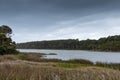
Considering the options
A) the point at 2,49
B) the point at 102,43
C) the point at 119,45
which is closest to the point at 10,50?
the point at 2,49

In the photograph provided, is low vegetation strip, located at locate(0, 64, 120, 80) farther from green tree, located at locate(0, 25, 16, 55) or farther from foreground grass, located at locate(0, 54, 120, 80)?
green tree, located at locate(0, 25, 16, 55)

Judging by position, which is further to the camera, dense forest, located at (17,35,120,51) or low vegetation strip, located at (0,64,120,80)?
dense forest, located at (17,35,120,51)

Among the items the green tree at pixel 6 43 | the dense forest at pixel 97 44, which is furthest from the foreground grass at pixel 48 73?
the dense forest at pixel 97 44

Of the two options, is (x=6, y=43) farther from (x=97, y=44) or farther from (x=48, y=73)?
(x=97, y=44)

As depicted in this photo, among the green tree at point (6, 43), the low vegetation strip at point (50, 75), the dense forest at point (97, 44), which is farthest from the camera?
the dense forest at point (97, 44)

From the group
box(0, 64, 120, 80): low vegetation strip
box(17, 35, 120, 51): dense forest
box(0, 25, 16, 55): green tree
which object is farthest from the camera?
box(17, 35, 120, 51): dense forest

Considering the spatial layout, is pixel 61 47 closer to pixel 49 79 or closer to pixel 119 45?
pixel 119 45

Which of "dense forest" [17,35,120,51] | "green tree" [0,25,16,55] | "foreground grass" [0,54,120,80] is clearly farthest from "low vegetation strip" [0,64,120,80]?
"dense forest" [17,35,120,51]

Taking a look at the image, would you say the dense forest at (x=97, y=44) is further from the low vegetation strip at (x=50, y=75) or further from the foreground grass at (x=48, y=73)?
the low vegetation strip at (x=50, y=75)

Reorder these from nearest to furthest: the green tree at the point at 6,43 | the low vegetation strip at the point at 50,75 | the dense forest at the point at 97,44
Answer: the low vegetation strip at the point at 50,75, the green tree at the point at 6,43, the dense forest at the point at 97,44

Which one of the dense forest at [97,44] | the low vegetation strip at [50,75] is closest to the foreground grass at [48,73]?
the low vegetation strip at [50,75]

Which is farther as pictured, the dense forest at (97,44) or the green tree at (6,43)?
the dense forest at (97,44)

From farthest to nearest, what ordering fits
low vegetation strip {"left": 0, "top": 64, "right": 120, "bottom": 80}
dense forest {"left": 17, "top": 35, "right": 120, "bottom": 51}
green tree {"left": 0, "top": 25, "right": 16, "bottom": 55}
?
1. dense forest {"left": 17, "top": 35, "right": 120, "bottom": 51}
2. green tree {"left": 0, "top": 25, "right": 16, "bottom": 55}
3. low vegetation strip {"left": 0, "top": 64, "right": 120, "bottom": 80}

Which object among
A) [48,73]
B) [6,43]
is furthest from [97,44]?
[48,73]
